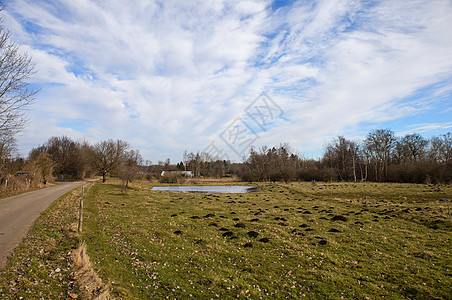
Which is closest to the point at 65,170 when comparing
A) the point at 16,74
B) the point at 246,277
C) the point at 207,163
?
the point at 16,74

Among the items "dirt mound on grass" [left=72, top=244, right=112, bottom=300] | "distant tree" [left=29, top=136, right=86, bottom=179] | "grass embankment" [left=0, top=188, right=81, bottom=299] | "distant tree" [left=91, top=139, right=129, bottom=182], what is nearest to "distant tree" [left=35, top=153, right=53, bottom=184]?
"distant tree" [left=91, top=139, right=129, bottom=182]

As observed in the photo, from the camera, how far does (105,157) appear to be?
49656 mm

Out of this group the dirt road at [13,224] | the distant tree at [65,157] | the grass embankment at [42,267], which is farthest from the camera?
the distant tree at [65,157]

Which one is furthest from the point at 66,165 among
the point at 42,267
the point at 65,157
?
the point at 42,267

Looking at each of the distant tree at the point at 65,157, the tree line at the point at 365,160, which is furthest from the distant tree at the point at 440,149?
the distant tree at the point at 65,157

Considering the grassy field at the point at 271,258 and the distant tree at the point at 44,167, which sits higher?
the distant tree at the point at 44,167

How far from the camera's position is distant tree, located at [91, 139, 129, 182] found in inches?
1937

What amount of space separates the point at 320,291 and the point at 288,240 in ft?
14.9

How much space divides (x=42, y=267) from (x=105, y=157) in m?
47.6

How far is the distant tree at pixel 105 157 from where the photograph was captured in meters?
49.2

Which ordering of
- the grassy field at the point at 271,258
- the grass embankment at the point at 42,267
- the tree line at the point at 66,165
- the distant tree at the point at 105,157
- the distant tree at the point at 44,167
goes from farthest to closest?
the distant tree at the point at 105,157 < the distant tree at the point at 44,167 < the tree line at the point at 66,165 < the grassy field at the point at 271,258 < the grass embankment at the point at 42,267

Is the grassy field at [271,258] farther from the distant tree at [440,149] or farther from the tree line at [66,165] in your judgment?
the distant tree at [440,149]

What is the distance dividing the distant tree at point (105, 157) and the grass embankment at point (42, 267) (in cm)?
4167

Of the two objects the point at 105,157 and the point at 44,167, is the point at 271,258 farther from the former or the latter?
the point at 105,157
